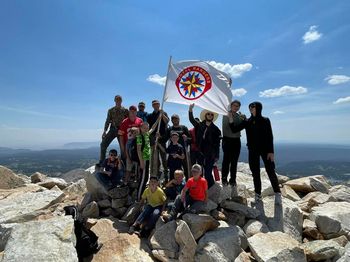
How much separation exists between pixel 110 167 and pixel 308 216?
8966 millimetres

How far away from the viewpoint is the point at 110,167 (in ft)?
40.4

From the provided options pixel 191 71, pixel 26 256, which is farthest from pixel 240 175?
pixel 26 256

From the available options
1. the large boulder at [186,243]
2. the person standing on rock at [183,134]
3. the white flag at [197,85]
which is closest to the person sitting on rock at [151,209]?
the large boulder at [186,243]

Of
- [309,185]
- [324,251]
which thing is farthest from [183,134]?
[309,185]

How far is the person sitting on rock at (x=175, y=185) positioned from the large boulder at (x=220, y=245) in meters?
2.25

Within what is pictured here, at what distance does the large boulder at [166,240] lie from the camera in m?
8.35

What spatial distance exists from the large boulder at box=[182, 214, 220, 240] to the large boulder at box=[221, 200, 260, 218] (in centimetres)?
156

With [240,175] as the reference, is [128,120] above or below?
above

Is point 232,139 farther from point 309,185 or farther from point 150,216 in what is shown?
point 309,185

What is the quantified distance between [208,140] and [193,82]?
9.09 feet

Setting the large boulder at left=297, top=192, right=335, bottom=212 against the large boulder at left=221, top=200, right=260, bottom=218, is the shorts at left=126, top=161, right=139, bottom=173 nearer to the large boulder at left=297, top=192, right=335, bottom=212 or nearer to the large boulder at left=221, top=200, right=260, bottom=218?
the large boulder at left=221, top=200, right=260, bottom=218

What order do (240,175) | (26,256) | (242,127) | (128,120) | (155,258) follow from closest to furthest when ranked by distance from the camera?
(26,256) → (155,258) → (242,127) → (128,120) → (240,175)

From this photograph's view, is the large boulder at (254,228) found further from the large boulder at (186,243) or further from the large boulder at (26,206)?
the large boulder at (26,206)

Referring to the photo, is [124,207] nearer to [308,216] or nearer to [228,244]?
[228,244]
